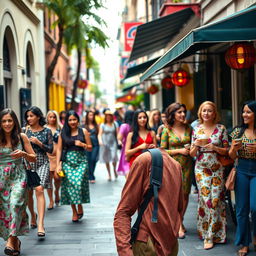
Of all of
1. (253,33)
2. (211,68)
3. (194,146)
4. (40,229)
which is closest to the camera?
(253,33)

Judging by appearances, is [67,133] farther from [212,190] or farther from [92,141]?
[92,141]

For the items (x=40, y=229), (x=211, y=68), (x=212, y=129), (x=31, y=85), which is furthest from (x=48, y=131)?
(x=31, y=85)

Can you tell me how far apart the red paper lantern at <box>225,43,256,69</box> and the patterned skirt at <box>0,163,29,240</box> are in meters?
3.34

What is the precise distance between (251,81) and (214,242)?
13.0ft

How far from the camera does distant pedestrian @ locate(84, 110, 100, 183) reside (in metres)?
13.0

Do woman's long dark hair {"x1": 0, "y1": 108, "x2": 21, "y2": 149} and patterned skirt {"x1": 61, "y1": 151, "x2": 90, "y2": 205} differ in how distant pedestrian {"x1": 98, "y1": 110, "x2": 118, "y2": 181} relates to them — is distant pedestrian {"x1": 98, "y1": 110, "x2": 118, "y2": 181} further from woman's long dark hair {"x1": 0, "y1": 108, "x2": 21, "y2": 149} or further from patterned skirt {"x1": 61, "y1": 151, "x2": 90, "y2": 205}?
woman's long dark hair {"x1": 0, "y1": 108, "x2": 21, "y2": 149}

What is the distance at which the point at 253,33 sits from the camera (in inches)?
228

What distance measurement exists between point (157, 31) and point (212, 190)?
790 cm

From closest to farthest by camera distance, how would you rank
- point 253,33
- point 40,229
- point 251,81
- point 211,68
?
point 253,33
point 40,229
point 251,81
point 211,68

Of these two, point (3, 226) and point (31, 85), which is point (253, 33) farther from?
point (31, 85)

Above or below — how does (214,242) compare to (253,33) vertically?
below

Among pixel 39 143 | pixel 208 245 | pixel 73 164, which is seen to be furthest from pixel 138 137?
pixel 208 245

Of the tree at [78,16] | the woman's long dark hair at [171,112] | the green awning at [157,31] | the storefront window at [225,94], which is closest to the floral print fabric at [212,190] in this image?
the woman's long dark hair at [171,112]

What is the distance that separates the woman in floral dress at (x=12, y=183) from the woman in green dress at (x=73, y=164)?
5.63ft
